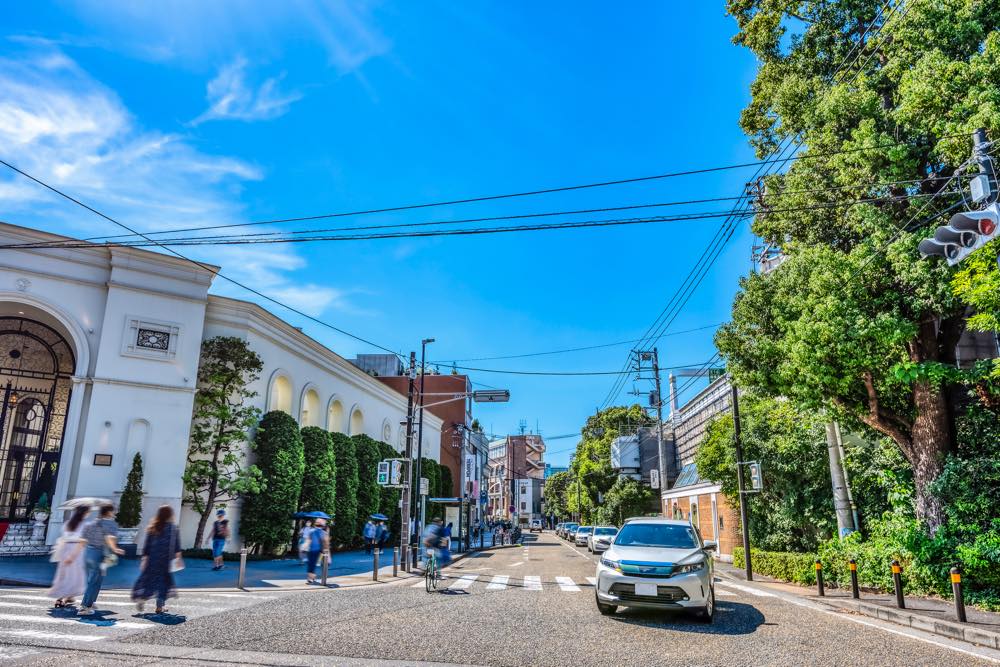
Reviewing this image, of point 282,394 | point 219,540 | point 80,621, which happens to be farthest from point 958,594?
point 282,394

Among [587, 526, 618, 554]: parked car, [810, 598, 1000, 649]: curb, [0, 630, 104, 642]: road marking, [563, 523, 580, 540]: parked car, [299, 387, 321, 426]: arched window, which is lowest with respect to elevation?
[563, 523, 580, 540]: parked car

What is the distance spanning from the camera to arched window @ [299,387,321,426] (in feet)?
104

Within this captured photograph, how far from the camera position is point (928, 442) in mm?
13367

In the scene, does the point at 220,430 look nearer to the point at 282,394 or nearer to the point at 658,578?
the point at 282,394

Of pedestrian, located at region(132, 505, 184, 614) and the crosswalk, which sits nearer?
the crosswalk

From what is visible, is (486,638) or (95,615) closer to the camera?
(486,638)

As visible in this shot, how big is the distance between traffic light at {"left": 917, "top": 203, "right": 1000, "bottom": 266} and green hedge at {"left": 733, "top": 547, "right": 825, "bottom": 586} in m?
10.7

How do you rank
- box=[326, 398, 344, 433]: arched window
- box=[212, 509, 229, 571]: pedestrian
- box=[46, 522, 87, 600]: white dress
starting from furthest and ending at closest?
box=[326, 398, 344, 433]: arched window
box=[212, 509, 229, 571]: pedestrian
box=[46, 522, 87, 600]: white dress

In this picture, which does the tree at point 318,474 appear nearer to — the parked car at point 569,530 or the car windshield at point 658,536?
the car windshield at point 658,536

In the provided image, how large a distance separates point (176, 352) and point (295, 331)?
23.9 ft

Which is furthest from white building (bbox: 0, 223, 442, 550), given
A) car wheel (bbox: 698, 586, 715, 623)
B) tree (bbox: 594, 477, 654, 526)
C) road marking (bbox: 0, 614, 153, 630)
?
tree (bbox: 594, 477, 654, 526)

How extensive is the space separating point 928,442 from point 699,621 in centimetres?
745

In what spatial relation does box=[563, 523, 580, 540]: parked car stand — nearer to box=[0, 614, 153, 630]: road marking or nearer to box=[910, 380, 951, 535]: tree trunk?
box=[910, 380, 951, 535]: tree trunk

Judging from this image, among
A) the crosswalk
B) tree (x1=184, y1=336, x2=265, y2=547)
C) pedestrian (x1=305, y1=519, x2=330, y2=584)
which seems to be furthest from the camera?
tree (x1=184, y1=336, x2=265, y2=547)
